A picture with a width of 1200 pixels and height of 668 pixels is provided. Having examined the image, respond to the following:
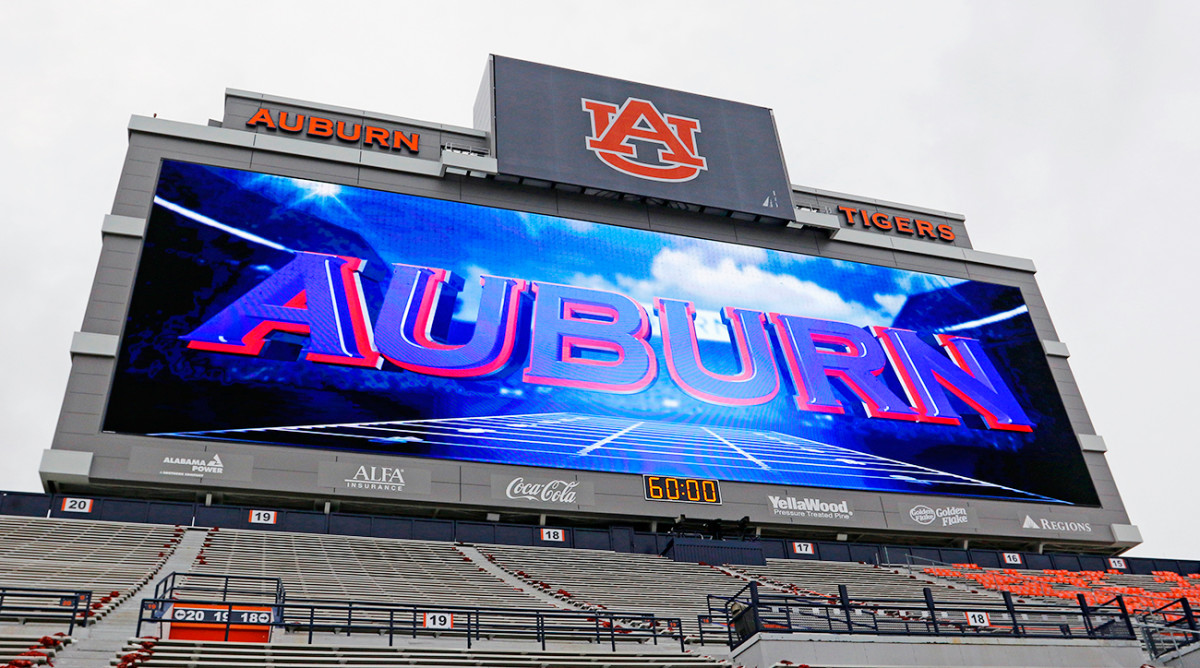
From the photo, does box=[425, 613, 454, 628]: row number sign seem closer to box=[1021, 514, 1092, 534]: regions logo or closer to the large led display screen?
the large led display screen

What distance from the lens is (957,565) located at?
31.5 meters

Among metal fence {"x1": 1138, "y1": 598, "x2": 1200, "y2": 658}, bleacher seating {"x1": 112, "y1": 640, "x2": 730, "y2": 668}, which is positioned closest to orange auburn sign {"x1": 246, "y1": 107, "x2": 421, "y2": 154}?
bleacher seating {"x1": 112, "y1": 640, "x2": 730, "y2": 668}

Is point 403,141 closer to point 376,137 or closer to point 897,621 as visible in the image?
point 376,137

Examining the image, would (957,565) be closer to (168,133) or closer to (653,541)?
(653,541)

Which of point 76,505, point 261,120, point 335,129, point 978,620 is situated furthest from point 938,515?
point 261,120

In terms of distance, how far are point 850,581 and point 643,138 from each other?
18.0 m

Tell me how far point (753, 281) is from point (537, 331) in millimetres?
8991

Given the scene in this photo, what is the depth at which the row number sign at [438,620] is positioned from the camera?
50.3ft

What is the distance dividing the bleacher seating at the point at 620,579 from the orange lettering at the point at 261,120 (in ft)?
53.0

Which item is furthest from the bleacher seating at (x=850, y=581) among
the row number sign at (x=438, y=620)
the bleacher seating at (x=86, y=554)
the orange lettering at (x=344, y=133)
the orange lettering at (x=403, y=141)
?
the orange lettering at (x=344, y=133)

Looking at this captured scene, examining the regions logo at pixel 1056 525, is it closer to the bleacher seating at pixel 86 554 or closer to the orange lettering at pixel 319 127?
the bleacher seating at pixel 86 554

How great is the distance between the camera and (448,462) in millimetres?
28312

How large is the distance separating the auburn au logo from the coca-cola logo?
1255 cm

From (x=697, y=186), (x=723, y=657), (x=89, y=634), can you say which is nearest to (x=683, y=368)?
(x=697, y=186)
